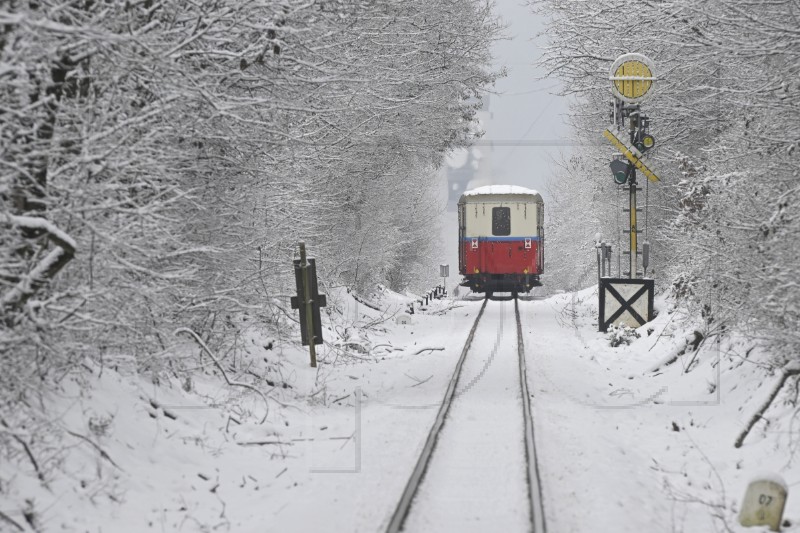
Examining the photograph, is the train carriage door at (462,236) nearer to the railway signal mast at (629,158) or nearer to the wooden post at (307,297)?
the railway signal mast at (629,158)

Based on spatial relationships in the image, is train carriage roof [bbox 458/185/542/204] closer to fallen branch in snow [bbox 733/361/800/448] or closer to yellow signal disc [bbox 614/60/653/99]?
yellow signal disc [bbox 614/60/653/99]

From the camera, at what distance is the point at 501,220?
28750mm

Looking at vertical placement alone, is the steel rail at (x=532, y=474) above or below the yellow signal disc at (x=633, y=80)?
below

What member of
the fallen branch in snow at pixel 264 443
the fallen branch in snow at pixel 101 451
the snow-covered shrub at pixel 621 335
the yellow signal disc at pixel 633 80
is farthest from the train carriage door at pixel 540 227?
the fallen branch in snow at pixel 101 451

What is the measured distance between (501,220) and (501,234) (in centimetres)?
51

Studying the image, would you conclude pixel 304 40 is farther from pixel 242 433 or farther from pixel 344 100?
pixel 344 100

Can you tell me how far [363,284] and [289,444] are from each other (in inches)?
796

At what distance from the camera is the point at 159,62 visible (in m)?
6.50

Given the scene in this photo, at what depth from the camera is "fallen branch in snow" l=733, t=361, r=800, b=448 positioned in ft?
25.7

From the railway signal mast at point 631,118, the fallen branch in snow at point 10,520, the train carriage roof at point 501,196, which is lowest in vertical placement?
the fallen branch in snow at point 10,520

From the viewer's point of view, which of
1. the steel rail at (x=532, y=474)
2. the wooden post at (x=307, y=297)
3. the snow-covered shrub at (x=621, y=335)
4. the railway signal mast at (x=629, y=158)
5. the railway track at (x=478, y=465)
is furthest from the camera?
the snow-covered shrub at (x=621, y=335)

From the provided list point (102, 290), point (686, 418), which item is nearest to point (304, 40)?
point (102, 290)

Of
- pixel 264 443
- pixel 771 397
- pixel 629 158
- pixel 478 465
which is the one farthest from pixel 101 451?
pixel 629 158

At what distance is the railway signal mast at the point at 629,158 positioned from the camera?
15062 mm
